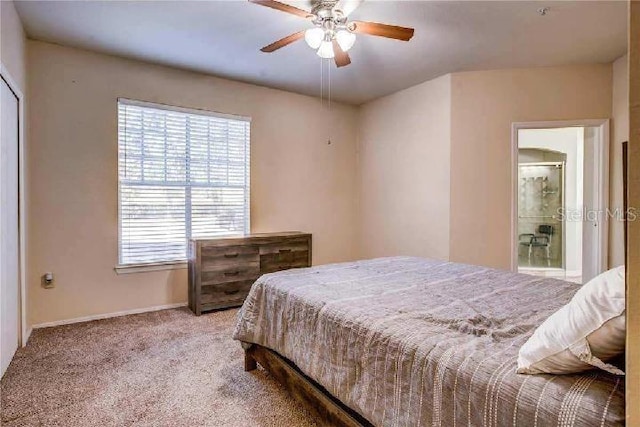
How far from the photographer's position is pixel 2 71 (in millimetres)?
2242

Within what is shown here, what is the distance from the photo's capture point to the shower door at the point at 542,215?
234 inches

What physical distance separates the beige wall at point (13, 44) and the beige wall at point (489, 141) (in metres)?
3.96

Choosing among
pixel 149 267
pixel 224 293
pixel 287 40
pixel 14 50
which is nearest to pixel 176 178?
pixel 149 267

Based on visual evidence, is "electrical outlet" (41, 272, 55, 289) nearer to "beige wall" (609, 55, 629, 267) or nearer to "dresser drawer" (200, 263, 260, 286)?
"dresser drawer" (200, 263, 260, 286)

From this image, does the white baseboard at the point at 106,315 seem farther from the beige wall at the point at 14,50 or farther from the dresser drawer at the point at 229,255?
the dresser drawer at the point at 229,255

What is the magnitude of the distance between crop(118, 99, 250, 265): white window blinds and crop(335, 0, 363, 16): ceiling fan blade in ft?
6.91

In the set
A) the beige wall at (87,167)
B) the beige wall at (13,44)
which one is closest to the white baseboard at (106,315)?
the beige wall at (87,167)

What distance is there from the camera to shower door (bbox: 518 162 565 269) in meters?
5.95

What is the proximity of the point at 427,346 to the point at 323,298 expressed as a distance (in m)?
0.66

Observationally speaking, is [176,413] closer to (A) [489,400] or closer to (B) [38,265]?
(A) [489,400]

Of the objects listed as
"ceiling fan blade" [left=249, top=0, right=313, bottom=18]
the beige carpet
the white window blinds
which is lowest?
the beige carpet

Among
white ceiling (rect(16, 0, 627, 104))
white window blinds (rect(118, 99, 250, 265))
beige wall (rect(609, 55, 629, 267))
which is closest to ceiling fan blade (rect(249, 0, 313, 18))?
white ceiling (rect(16, 0, 627, 104))

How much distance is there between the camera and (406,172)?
4.49 metres

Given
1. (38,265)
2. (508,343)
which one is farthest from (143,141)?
(508,343)
